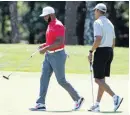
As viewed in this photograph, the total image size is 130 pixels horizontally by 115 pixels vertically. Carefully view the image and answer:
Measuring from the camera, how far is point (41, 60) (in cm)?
2075

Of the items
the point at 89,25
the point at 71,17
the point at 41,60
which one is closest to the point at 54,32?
the point at 41,60

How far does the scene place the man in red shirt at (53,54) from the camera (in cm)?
1005

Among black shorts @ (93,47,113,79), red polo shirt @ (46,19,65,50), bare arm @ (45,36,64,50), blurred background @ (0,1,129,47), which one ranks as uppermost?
red polo shirt @ (46,19,65,50)

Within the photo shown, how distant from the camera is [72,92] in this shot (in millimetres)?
10328

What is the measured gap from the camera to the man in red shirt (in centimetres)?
1005

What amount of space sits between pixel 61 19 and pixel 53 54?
36073 millimetres

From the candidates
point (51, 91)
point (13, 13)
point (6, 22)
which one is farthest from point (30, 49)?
point (6, 22)

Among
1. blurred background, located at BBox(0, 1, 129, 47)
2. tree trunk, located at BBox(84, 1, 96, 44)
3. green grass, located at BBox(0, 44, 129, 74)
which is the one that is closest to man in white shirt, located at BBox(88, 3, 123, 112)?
green grass, located at BBox(0, 44, 129, 74)

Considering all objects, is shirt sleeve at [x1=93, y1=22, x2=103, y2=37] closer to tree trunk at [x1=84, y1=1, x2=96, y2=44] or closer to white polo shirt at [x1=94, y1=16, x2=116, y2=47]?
white polo shirt at [x1=94, y1=16, x2=116, y2=47]

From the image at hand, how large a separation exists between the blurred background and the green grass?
35.6ft

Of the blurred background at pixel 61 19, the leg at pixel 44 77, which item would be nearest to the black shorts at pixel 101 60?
the leg at pixel 44 77

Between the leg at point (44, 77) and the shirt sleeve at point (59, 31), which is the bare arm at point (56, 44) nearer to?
the shirt sleeve at point (59, 31)

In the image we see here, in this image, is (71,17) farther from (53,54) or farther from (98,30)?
(98,30)

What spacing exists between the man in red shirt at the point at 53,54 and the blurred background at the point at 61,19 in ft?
76.7
